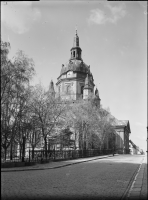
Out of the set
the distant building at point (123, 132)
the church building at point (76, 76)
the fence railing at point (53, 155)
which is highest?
the church building at point (76, 76)

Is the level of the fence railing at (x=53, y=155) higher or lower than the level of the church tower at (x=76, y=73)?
lower

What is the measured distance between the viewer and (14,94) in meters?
5.24

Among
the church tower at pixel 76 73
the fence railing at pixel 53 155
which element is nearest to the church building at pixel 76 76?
the church tower at pixel 76 73

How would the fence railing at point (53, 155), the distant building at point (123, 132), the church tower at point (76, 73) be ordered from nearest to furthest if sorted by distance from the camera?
the church tower at point (76, 73) < the distant building at point (123, 132) < the fence railing at point (53, 155)

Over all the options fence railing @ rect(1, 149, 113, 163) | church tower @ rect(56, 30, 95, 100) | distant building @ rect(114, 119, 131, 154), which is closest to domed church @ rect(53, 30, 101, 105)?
church tower @ rect(56, 30, 95, 100)

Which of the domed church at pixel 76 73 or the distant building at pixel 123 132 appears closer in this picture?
the domed church at pixel 76 73

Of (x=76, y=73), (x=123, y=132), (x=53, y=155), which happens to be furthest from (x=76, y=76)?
(x=53, y=155)

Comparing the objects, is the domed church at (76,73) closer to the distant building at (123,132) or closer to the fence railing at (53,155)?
the distant building at (123,132)

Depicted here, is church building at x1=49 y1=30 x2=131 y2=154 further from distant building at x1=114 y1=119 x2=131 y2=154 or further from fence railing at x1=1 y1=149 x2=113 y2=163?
fence railing at x1=1 y1=149 x2=113 y2=163

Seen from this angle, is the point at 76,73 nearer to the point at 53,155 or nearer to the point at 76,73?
the point at 76,73

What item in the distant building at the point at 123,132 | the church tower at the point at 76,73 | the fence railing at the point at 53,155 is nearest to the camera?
the church tower at the point at 76,73

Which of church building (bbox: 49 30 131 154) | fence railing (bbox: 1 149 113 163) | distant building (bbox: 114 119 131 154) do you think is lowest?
fence railing (bbox: 1 149 113 163)

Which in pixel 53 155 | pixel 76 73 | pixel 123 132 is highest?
pixel 76 73

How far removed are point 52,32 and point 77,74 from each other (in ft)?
15.3
